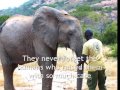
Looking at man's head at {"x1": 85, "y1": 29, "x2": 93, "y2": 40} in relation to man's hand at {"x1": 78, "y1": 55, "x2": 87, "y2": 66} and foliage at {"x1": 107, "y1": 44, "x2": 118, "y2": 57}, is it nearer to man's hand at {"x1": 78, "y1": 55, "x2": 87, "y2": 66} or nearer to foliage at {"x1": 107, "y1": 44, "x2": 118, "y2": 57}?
man's hand at {"x1": 78, "y1": 55, "x2": 87, "y2": 66}

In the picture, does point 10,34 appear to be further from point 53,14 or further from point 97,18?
point 97,18

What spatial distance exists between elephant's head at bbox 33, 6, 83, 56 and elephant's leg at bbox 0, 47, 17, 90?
537 millimetres

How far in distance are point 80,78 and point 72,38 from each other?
0.34m

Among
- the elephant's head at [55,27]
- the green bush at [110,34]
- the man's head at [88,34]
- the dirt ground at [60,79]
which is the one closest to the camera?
the man's head at [88,34]

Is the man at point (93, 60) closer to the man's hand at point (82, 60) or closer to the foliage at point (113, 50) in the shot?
the man's hand at point (82, 60)

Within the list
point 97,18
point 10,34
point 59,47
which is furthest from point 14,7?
point 97,18

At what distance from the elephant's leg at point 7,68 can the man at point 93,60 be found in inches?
41.3

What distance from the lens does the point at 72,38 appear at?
12.1 feet

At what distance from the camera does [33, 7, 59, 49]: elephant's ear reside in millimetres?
3873

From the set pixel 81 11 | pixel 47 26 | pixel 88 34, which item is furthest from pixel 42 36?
pixel 88 34

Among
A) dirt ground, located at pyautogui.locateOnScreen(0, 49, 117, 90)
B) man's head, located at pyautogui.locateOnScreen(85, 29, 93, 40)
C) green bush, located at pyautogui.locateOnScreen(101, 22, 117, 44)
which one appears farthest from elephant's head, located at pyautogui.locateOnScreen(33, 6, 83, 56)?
green bush, located at pyautogui.locateOnScreen(101, 22, 117, 44)

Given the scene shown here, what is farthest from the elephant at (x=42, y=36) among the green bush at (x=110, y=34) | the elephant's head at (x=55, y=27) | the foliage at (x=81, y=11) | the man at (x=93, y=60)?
the green bush at (x=110, y=34)

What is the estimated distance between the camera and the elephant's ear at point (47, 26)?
12.7 ft

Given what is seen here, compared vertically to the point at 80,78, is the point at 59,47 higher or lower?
higher
